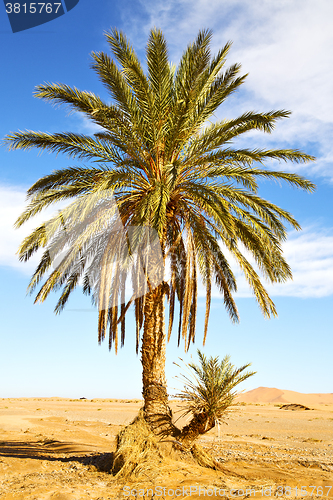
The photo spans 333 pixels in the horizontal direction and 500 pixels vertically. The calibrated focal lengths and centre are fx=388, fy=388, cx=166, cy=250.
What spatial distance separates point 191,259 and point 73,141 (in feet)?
13.5

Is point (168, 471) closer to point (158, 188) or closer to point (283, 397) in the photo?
point (158, 188)

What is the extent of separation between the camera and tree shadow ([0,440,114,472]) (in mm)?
9113

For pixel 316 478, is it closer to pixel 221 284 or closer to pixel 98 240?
pixel 221 284

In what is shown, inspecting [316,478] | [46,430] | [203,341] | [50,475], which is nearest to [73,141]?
[203,341]

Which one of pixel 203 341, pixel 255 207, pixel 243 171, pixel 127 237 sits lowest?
pixel 203 341

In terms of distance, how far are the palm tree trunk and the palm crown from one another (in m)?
0.58

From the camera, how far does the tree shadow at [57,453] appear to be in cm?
911

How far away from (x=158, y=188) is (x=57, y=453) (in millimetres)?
8077

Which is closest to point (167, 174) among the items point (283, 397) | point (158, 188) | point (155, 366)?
point (158, 188)

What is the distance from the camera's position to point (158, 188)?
8453 millimetres

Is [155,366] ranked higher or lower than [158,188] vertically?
lower

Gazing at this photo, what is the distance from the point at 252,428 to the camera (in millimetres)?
18922

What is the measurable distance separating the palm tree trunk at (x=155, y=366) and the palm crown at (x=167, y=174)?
576mm

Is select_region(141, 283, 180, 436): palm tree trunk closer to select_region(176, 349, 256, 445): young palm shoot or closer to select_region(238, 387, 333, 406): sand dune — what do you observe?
select_region(176, 349, 256, 445): young palm shoot
